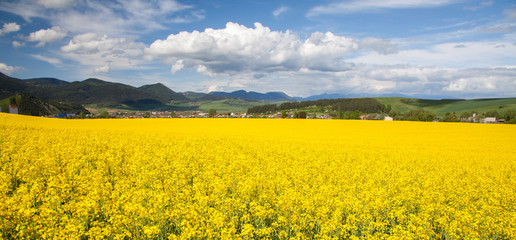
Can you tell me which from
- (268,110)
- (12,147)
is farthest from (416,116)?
(12,147)

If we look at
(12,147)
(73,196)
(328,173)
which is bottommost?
(328,173)

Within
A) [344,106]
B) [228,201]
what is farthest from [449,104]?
[228,201]

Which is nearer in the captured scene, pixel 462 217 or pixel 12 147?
pixel 462 217

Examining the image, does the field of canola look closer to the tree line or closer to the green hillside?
the tree line

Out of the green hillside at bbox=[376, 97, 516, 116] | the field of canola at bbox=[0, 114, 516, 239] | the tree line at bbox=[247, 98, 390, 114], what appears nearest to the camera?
the field of canola at bbox=[0, 114, 516, 239]

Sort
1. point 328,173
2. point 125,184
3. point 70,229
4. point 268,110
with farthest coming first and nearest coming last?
point 268,110 → point 328,173 → point 125,184 → point 70,229

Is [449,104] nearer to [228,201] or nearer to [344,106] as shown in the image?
[344,106]

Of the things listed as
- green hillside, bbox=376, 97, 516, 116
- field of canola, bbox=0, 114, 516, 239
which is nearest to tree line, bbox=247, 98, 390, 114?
green hillside, bbox=376, 97, 516, 116

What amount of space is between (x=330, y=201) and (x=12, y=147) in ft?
45.1

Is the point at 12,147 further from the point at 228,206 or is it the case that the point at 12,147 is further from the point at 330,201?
the point at 330,201

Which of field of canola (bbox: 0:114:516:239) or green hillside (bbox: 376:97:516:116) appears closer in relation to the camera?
field of canola (bbox: 0:114:516:239)

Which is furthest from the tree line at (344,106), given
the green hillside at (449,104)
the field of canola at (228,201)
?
the field of canola at (228,201)

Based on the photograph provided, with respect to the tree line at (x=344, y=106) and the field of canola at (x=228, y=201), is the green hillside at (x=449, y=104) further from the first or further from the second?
the field of canola at (x=228, y=201)

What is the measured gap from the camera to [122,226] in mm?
5062
